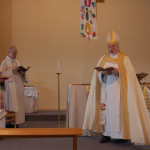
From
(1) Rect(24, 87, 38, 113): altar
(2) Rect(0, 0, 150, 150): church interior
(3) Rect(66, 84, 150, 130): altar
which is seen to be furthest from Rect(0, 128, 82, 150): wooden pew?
(2) Rect(0, 0, 150, 150): church interior

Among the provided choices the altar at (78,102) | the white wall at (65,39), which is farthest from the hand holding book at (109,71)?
the white wall at (65,39)

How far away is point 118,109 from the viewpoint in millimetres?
3238

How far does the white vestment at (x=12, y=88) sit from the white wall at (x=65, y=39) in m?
2.74

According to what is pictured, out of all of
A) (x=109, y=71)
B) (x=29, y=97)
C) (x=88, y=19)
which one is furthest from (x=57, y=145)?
(x=88, y=19)

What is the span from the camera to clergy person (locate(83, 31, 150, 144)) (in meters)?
3.06

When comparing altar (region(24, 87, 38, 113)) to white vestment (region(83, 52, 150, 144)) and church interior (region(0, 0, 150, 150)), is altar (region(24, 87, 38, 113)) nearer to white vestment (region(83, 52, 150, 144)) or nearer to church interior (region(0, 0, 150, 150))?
church interior (region(0, 0, 150, 150))

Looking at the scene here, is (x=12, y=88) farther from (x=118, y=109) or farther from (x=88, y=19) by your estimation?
(x=88, y=19)

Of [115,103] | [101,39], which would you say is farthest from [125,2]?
[115,103]

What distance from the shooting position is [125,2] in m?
7.86

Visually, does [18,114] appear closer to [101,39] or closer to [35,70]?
[35,70]

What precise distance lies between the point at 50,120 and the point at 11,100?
167 centimetres

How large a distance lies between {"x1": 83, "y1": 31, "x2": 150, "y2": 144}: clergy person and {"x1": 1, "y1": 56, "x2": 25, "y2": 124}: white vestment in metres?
1.96

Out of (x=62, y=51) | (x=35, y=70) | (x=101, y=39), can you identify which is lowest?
(x=35, y=70)

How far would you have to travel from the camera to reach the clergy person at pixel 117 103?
10.1 ft
